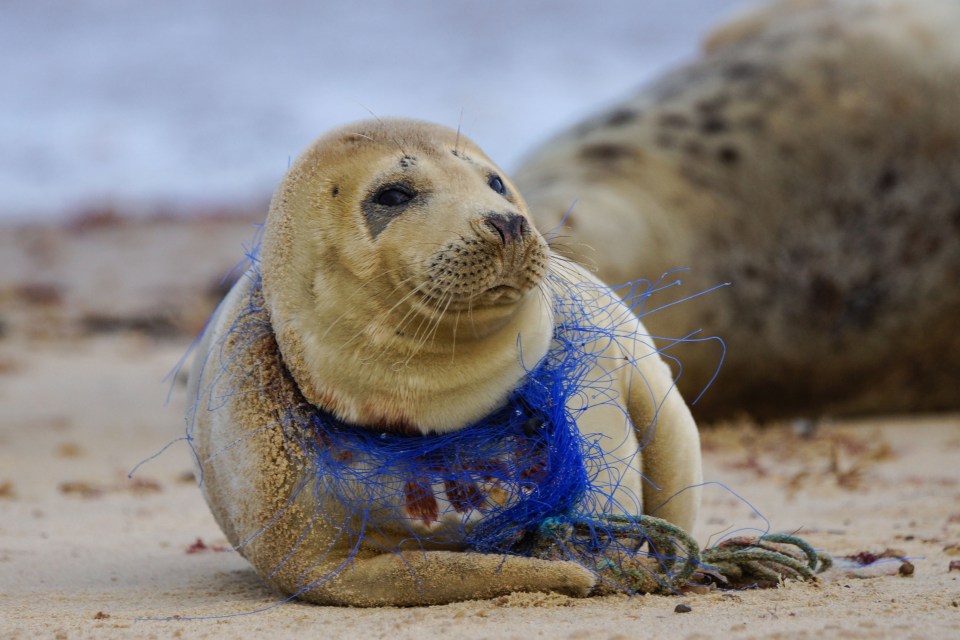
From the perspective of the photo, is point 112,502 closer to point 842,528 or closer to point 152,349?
point 842,528

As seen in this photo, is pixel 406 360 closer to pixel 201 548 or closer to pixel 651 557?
pixel 651 557

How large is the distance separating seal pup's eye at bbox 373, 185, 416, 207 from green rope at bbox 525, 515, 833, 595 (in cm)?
81

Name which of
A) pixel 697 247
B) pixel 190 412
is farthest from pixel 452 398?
pixel 697 247

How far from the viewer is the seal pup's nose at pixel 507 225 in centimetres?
258

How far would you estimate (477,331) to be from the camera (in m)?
2.68

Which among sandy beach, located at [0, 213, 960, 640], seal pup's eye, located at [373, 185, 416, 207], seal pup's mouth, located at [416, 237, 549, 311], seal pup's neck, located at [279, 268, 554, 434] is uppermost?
seal pup's eye, located at [373, 185, 416, 207]

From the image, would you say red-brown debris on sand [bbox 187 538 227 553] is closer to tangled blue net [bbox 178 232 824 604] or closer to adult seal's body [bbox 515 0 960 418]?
tangled blue net [bbox 178 232 824 604]

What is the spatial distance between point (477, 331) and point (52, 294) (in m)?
9.25

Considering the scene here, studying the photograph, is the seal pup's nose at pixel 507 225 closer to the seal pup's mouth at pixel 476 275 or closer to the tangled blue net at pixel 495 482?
the seal pup's mouth at pixel 476 275

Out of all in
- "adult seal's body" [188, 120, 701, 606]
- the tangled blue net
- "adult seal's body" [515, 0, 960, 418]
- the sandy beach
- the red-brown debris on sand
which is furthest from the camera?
"adult seal's body" [515, 0, 960, 418]

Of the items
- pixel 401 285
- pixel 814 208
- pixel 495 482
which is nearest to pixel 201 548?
pixel 495 482

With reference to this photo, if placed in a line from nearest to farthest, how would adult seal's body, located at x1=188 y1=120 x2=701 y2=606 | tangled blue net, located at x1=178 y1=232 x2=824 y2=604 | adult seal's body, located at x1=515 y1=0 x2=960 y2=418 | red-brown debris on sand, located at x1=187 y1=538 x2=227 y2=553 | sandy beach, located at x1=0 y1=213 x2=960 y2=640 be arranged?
sandy beach, located at x1=0 y1=213 x2=960 y2=640
adult seal's body, located at x1=188 y1=120 x2=701 y2=606
tangled blue net, located at x1=178 y1=232 x2=824 y2=604
red-brown debris on sand, located at x1=187 y1=538 x2=227 y2=553
adult seal's body, located at x1=515 y1=0 x2=960 y2=418

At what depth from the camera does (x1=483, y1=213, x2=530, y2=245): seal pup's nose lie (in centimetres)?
258

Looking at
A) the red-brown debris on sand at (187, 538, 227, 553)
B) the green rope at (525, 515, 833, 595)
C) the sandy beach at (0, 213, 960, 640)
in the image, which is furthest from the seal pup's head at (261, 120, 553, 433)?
the red-brown debris on sand at (187, 538, 227, 553)
